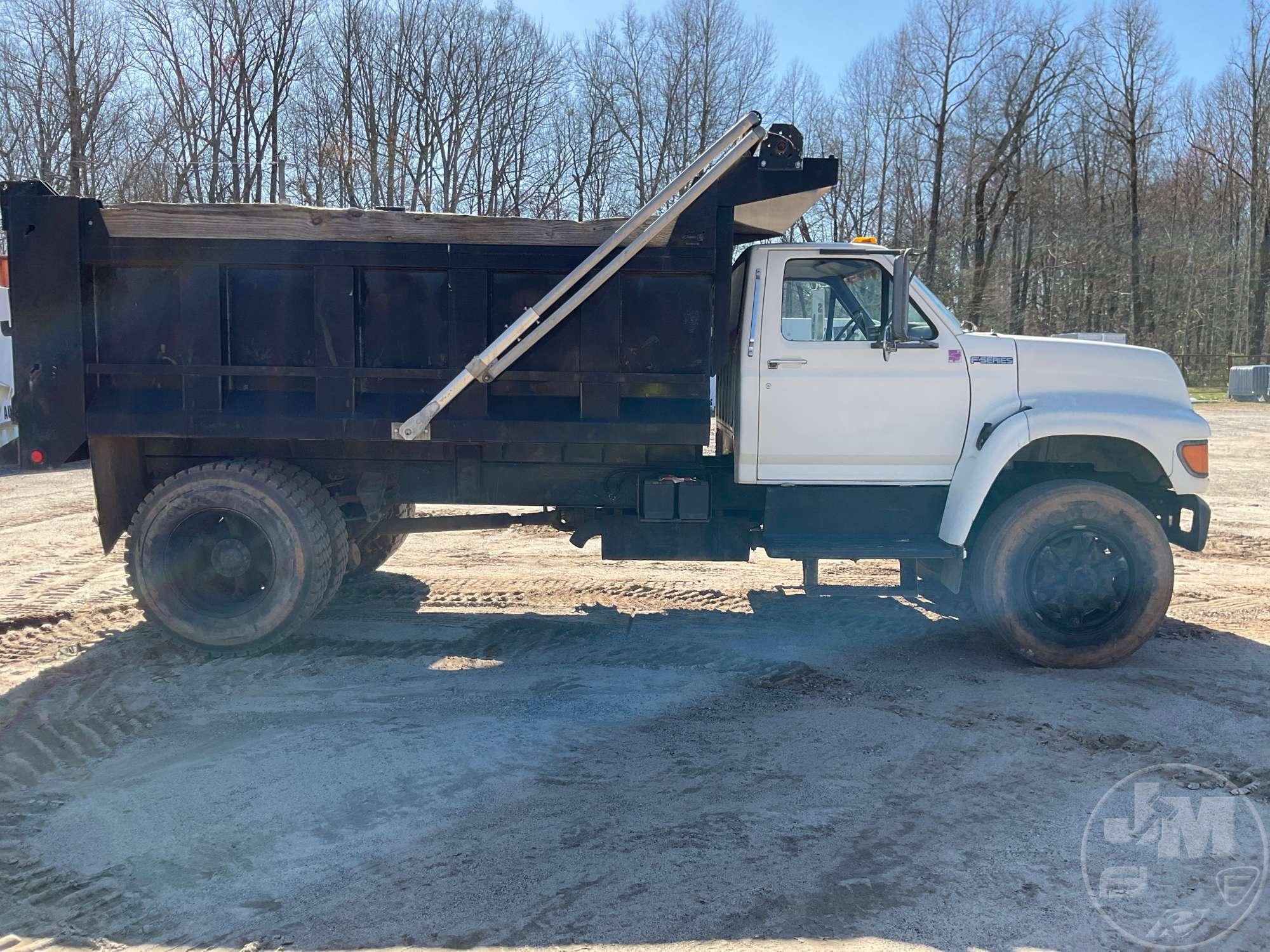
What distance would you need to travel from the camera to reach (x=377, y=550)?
8031mm

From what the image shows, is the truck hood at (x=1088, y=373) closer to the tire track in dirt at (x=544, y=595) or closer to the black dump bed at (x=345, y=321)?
the black dump bed at (x=345, y=321)

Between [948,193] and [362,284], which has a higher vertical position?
[948,193]

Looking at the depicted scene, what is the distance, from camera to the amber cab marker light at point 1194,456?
19.9ft

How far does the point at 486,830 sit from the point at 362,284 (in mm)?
3415

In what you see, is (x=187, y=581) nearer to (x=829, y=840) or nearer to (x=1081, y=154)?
(x=829, y=840)

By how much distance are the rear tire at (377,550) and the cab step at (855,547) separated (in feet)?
9.61

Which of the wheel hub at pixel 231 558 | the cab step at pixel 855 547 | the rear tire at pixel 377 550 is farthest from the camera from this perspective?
the rear tire at pixel 377 550

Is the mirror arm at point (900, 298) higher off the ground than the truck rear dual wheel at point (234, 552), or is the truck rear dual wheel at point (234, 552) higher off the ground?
the mirror arm at point (900, 298)

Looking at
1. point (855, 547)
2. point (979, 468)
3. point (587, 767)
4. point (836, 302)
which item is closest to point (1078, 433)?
point (979, 468)

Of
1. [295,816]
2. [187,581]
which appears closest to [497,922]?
[295,816]

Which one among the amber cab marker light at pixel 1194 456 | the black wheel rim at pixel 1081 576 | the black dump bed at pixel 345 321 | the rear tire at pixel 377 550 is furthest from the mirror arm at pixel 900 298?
the rear tire at pixel 377 550

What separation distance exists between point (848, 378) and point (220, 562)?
4.02 meters

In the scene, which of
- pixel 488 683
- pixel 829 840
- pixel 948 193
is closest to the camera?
pixel 829 840

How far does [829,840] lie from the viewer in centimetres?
388
